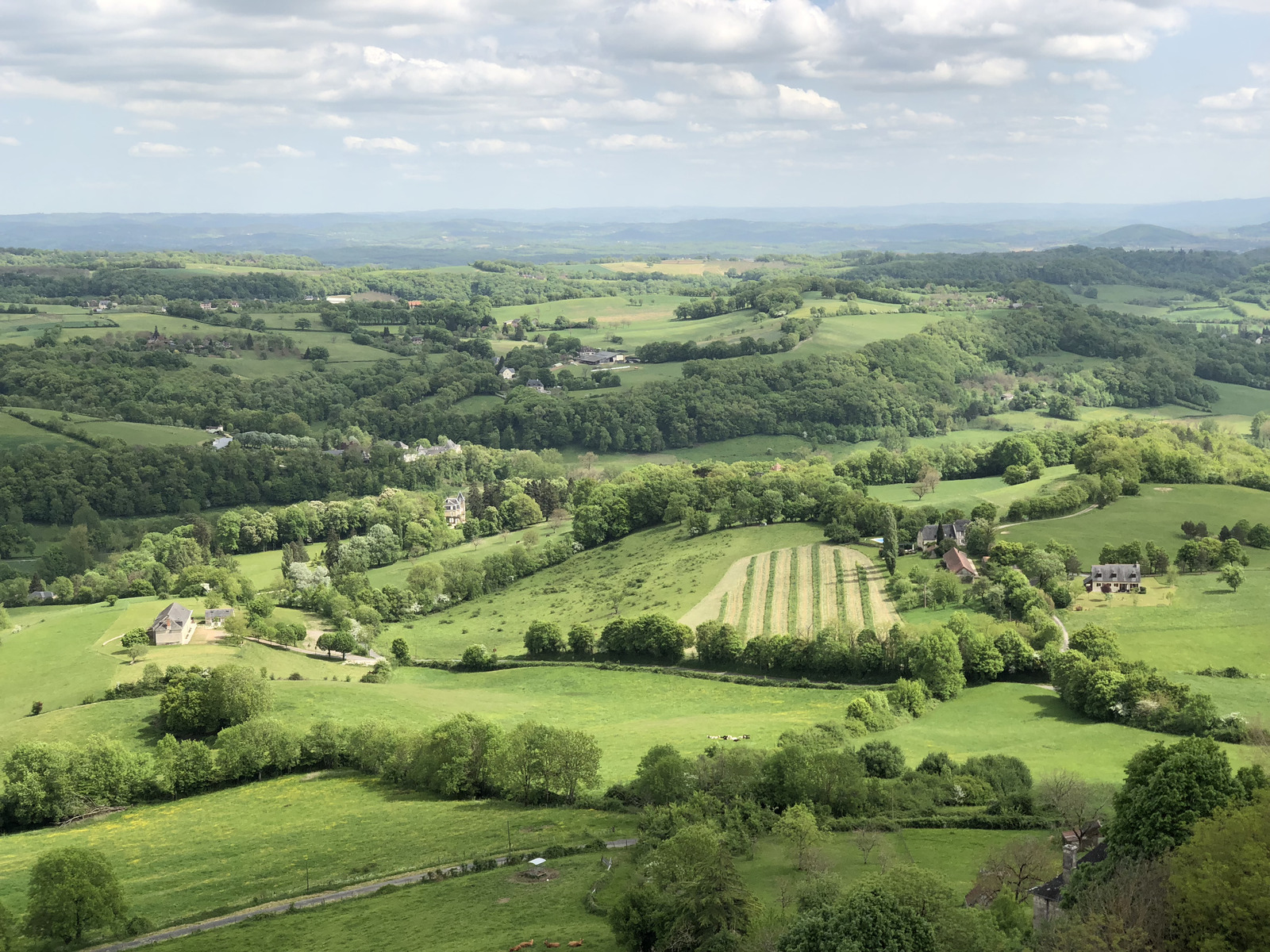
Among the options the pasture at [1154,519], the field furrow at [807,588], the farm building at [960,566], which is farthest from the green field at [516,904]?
the pasture at [1154,519]

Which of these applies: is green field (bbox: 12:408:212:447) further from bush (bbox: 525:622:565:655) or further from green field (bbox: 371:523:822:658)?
bush (bbox: 525:622:565:655)

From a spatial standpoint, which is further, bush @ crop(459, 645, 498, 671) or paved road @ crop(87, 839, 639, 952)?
bush @ crop(459, 645, 498, 671)

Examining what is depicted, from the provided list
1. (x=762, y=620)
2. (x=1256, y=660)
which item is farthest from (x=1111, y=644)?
(x=762, y=620)

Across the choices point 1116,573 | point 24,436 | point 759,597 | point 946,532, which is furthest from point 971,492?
point 24,436

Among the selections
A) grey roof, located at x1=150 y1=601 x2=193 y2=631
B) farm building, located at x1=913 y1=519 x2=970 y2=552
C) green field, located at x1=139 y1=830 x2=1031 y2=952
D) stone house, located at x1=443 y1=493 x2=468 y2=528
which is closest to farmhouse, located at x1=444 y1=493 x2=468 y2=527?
stone house, located at x1=443 y1=493 x2=468 y2=528

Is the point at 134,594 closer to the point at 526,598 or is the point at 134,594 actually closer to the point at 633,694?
the point at 526,598

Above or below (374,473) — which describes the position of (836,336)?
above

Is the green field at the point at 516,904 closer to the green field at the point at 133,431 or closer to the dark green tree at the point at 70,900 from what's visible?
the dark green tree at the point at 70,900
